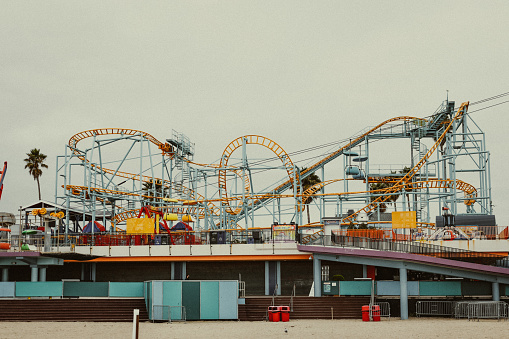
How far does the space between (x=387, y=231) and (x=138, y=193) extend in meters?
25.9

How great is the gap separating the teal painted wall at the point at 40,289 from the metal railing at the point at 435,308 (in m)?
20.9

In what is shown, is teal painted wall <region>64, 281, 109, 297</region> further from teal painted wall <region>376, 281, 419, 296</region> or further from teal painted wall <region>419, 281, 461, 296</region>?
teal painted wall <region>419, 281, 461, 296</region>

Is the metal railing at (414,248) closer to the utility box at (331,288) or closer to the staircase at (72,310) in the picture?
the utility box at (331,288)

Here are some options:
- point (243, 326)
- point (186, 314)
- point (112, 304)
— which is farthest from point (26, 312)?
point (243, 326)

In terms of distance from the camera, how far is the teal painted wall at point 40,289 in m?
39.0

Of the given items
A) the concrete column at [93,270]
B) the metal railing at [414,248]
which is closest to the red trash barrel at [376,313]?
the metal railing at [414,248]

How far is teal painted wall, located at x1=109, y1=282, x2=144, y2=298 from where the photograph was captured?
3850cm

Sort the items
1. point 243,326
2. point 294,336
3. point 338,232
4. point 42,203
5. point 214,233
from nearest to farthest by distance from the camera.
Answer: point 294,336
point 243,326
point 338,232
point 214,233
point 42,203

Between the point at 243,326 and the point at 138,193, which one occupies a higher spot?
the point at 138,193

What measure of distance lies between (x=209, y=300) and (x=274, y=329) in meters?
6.14

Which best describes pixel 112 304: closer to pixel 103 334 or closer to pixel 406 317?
pixel 103 334

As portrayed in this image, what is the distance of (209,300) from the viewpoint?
35.5 metres

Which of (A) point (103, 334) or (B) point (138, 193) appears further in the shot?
(B) point (138, 193)

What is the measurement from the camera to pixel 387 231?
44.1 metres
